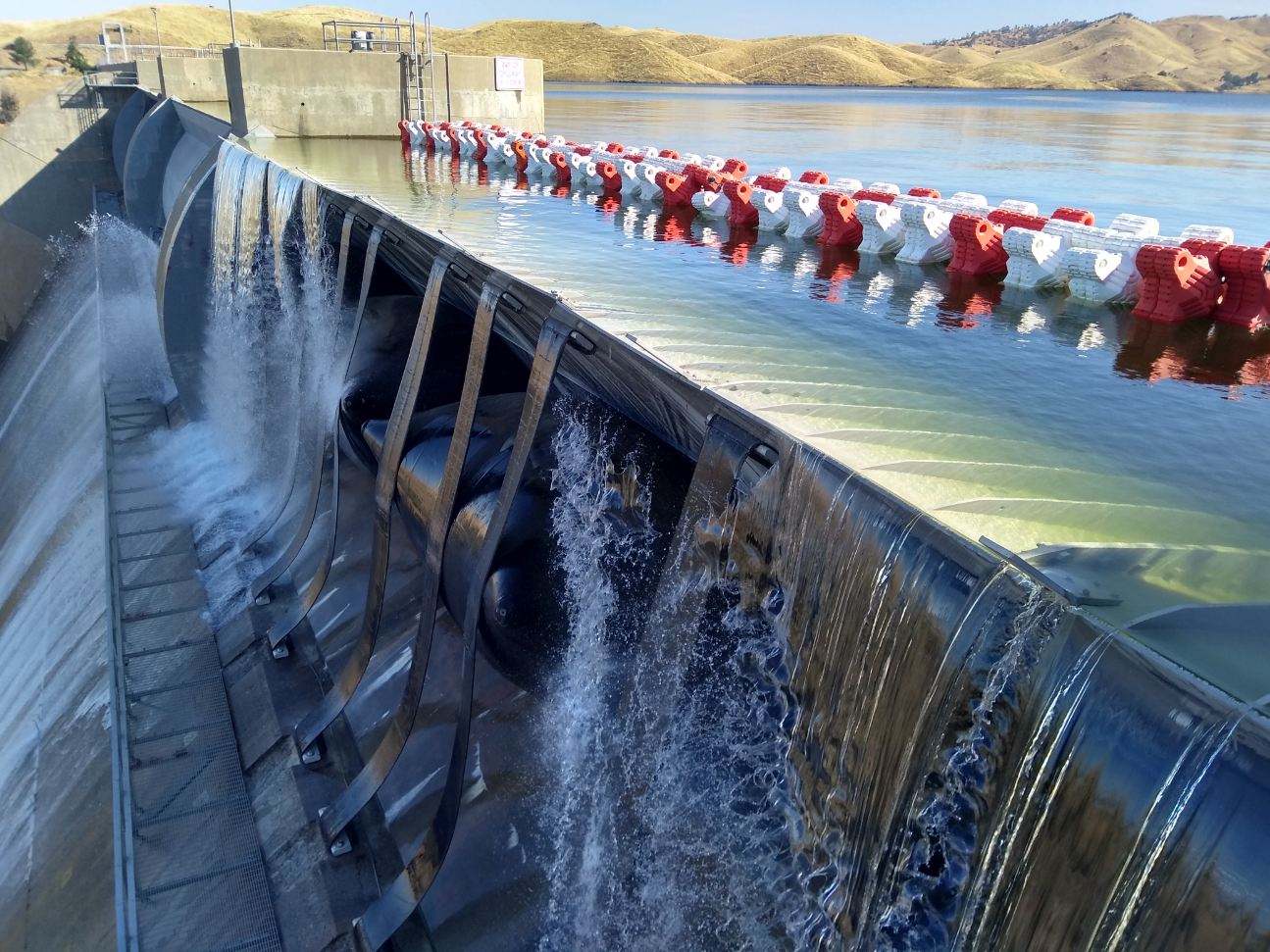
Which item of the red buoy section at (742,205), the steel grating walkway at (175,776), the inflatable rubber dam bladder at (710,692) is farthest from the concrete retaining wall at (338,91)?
the inflatable rubber dam bladder at (710,692)

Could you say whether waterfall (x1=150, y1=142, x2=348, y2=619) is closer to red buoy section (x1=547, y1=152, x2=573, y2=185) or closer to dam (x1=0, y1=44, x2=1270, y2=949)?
dam (x1=0, y1=44, x2=1270, y2=949)

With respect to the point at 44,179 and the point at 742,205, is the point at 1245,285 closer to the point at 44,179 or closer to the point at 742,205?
the point at 742,205

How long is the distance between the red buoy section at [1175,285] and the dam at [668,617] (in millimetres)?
279

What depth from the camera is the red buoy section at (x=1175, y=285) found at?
762 cm

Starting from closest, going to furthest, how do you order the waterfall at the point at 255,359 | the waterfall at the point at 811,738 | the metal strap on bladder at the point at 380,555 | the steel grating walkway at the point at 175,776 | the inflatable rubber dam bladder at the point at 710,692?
A: 1. the inflatable rubber dam bladder at the point at 710,692
2. the waterfall at the point at 811,738
3. the steel grating walkway at the point at 175,776
4. the metal strap on bladder at the point at 380,555
5. the waterfall at the point at 255,359

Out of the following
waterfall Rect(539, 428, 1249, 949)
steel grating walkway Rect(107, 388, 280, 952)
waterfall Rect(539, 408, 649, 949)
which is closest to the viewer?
waterfall Rect(539, 428, 1249, 949)

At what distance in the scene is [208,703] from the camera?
7.62m

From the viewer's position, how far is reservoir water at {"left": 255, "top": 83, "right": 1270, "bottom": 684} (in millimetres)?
3973

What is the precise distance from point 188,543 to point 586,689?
673 cm

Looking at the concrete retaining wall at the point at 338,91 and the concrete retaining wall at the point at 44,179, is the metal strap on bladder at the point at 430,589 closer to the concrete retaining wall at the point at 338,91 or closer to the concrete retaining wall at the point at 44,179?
the concrete retaining wall at the point at 338,91

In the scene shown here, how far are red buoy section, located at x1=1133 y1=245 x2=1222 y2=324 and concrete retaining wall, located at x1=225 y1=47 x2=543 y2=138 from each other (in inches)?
907

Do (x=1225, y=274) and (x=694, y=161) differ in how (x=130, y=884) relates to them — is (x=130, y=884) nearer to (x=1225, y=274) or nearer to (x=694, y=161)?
(x=1225, y=274)

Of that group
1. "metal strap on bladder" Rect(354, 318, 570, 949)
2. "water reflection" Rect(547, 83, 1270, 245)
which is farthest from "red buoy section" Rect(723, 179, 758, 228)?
"metal strap on bladder" Rect(354, 318, 570, 949)

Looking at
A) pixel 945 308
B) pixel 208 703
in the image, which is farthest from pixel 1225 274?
pixel 208 703
